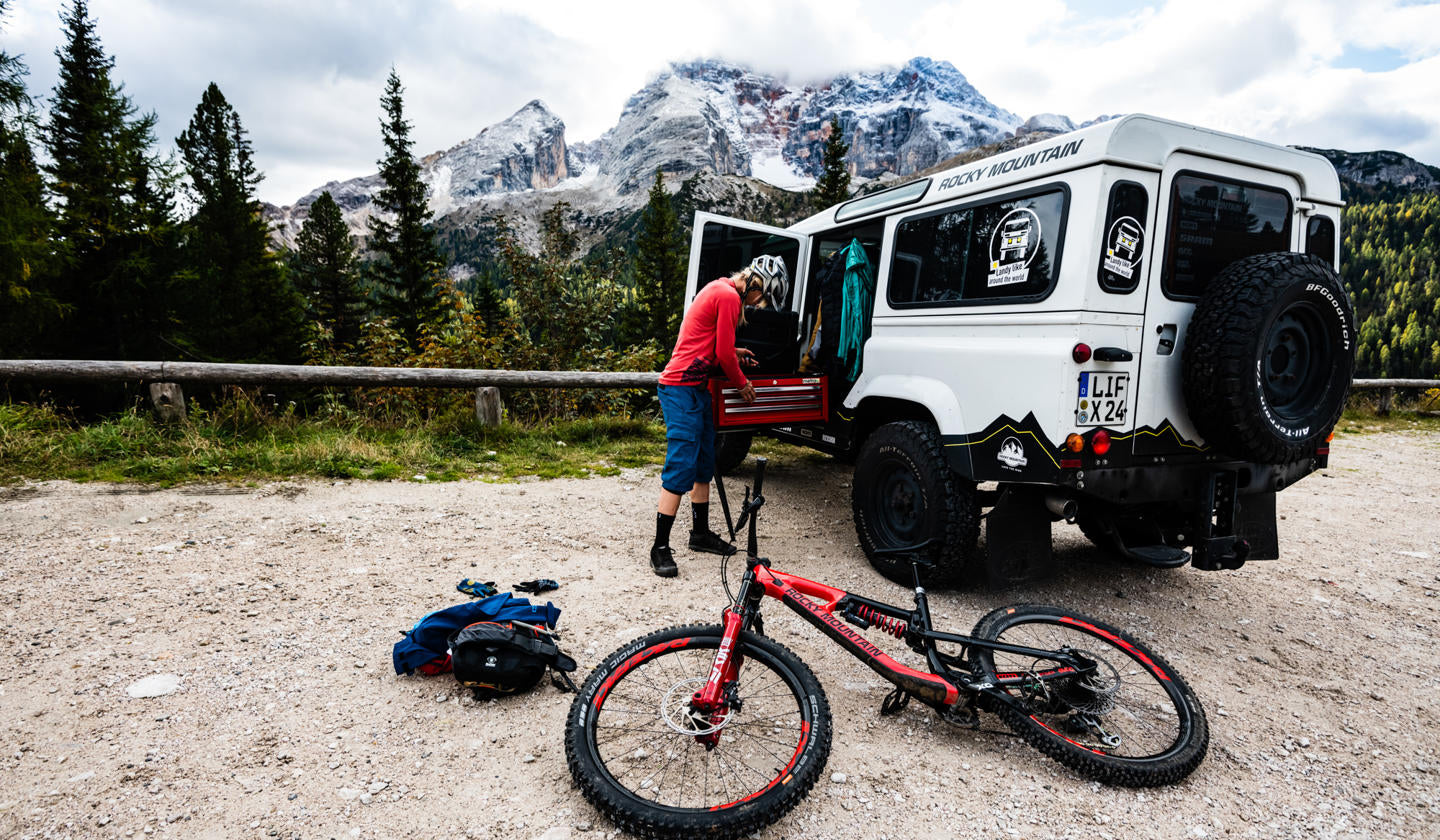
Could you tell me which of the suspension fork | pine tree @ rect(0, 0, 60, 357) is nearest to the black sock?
the suspension fork

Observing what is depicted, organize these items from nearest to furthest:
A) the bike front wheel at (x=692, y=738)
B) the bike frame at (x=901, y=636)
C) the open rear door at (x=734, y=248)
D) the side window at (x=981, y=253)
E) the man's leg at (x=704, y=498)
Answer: the bike front wheel at (x=692, y=738) < the bike frame at (x=901, y=636) < the side window at (x=981, y=253) < the man's leg at (x=704, y=498) < the open rear door at (x=734, y=248)

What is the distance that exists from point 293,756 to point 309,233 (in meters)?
41.7

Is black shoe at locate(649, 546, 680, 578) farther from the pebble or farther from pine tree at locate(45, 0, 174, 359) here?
pine tree at locate(45, 0, 174, 359)

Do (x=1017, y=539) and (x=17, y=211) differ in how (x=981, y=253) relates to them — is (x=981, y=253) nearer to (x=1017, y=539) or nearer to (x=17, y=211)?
(x=1017, y=539)

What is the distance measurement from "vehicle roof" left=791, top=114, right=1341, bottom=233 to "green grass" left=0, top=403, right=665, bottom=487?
178 inches

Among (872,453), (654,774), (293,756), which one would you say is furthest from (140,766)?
(872,453)

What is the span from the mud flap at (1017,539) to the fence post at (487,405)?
5851 mm

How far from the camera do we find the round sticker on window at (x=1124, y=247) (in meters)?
3.11

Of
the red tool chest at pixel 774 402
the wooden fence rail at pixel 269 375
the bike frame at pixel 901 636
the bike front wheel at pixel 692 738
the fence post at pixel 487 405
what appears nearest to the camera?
the bike front wheel at pixel 692 738

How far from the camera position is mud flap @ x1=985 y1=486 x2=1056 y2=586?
3.47m

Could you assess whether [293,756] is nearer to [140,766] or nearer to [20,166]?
[140,766]

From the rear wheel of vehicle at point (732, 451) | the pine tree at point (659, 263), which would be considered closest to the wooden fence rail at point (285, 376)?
the rear wheel of vehicle at point (732, 451)

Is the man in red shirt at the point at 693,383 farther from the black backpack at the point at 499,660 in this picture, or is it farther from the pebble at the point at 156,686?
the pebble at the point at 156,686

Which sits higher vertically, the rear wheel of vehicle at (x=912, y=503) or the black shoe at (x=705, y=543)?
the rear wheel of vehicle at (x=912, y=503)
